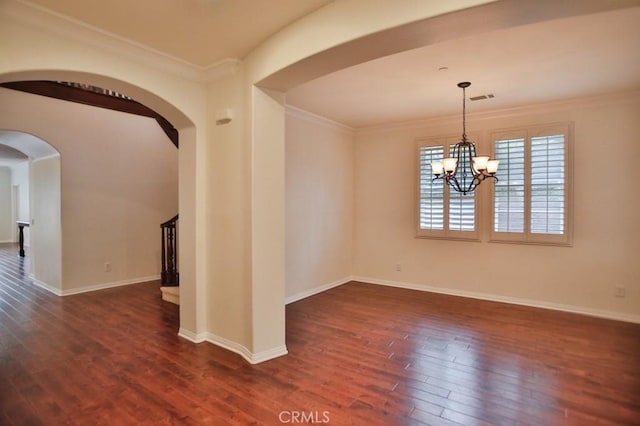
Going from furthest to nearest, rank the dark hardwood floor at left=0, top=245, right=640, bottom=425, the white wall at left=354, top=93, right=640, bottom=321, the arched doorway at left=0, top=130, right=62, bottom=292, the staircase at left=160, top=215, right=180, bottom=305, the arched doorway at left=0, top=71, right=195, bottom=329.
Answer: the arched doorway at left=0, top=130, right=62, bottom=292
the staircase at left=160, top=215, right=180, bottom=305
the white wall at left=354, top=93, right=640, bottom=321
the arched doorway at left=0, top=71, right=195, bottom=329
the dark hardwood floor at left=0, top=245, right=640, bottom=425

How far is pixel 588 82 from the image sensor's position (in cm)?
388

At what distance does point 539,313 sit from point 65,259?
6.87 metres

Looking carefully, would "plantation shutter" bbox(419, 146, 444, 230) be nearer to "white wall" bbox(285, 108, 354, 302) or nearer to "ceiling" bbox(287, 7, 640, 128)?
"ceiling" bbox(287, 7, 640, 128)

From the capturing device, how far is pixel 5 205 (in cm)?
1195

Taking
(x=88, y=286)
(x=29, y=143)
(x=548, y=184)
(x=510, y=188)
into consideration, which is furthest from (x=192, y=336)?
(x=548, y=184)

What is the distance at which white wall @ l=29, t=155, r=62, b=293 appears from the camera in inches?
210

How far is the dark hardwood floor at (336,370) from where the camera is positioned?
92.2 inches

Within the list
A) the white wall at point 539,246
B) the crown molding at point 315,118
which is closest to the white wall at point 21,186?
the crown molding at point 315,118

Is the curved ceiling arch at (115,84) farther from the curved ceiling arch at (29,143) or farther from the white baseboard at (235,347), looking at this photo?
the curved ceiling arch at (29,143)

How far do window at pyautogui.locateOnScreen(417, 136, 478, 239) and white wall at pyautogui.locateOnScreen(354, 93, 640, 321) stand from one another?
138 millimetres

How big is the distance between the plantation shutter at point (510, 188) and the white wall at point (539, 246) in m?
0.23

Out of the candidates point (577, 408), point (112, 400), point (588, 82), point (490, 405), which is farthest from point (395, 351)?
point (588, 82)

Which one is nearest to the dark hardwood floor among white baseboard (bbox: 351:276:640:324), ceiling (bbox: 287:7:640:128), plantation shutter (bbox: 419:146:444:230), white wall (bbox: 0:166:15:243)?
white baseboard (bbox: 351:276:640:324)

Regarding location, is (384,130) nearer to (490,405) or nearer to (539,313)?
(539,313)
